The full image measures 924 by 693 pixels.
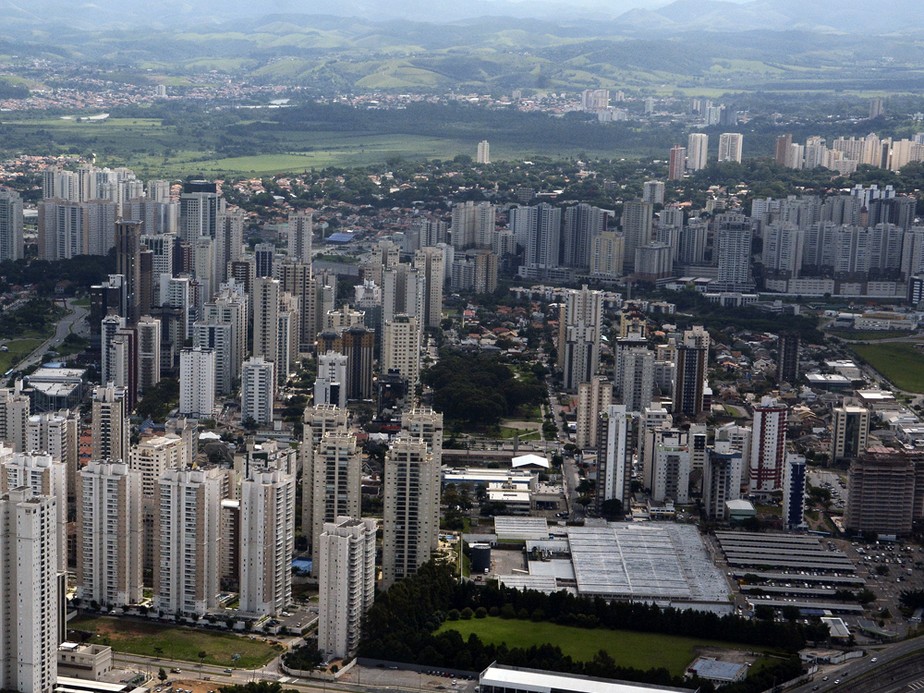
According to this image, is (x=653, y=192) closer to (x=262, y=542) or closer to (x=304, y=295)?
(x=304, y=295)

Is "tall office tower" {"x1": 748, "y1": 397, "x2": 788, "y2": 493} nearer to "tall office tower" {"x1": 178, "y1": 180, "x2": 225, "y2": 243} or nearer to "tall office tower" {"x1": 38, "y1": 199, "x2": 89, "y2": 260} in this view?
"tall office tower" {"x1": 178, "y1": 180, "x2": 225, "y2": 243}

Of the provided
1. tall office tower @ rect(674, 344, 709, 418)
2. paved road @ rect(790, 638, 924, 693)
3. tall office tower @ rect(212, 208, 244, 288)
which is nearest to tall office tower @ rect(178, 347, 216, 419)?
tall office tower @ rect(674, 344, 709, 418)

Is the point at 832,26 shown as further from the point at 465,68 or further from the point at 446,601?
the point at 446,601

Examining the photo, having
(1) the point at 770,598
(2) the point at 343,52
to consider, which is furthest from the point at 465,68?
(1) the point at 770,598

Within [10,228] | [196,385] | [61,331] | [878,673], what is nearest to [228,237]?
[10,228]

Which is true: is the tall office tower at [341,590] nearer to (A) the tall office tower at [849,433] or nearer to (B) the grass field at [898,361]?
(A) the tall office tower at [849,433]

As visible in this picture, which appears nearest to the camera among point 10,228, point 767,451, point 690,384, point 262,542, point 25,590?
point 25,590
